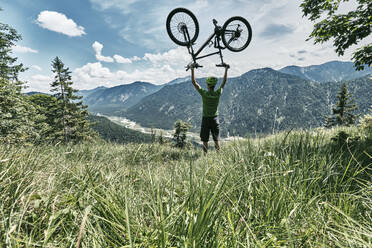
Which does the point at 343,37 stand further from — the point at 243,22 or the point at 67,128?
the point at 67,128

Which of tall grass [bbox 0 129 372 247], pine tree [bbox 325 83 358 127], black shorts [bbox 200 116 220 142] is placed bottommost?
tall grass [bbox 0 129 372 247]

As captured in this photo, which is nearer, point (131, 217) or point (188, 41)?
point (131, 217)

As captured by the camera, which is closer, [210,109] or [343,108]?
[210,109]

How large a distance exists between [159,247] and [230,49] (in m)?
9.74

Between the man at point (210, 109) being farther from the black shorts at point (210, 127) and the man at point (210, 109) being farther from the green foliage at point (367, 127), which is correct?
the green foliage at point (367, 127)

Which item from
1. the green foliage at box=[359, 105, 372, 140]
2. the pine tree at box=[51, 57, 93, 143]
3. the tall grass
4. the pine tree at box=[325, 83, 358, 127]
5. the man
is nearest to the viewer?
the tall grass

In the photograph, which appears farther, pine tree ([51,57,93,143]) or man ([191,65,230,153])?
pine tree ([51,57,93,143])

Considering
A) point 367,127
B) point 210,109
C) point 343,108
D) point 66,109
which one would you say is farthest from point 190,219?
point 343,108

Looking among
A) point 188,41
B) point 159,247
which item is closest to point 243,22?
point 188,41

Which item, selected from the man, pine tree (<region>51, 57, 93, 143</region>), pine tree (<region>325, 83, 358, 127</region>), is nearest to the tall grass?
the man

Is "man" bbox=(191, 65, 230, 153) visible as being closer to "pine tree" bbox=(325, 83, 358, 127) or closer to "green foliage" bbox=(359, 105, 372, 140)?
"green foliage" bbox=(359, 105, 372, 140)

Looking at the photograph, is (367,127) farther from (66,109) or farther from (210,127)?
(66,109)

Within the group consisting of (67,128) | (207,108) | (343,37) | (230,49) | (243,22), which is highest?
(243,22)

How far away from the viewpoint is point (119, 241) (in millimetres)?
1244
